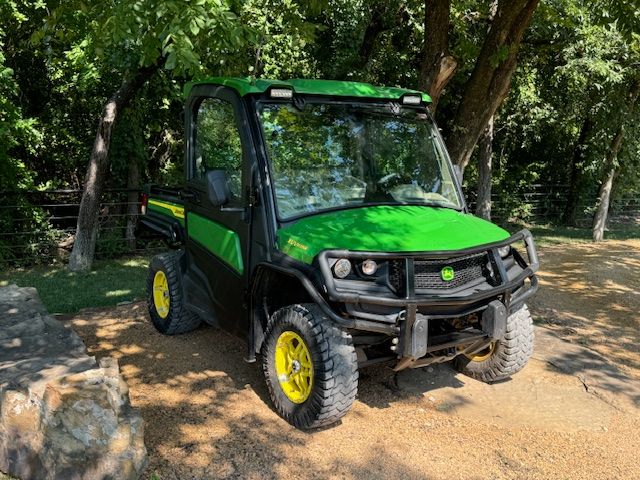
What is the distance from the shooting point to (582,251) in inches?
472

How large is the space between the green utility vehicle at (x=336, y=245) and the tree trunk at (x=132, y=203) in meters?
7.52

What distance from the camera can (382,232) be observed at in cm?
389

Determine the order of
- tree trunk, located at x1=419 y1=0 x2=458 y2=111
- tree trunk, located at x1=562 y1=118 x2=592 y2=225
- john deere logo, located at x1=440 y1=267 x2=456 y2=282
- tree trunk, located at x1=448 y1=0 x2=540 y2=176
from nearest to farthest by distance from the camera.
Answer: john deere logo, located at x1=440 y1=267 x2=456 y2=282 → tree trunk, located at x1=448 y1=0 x2=540 y2=176 → tree trunk, located at x1=419 y1=0 x2=458 y2=111 → tree trunk, located at x1=562 y1=118 x2=592 y2=225

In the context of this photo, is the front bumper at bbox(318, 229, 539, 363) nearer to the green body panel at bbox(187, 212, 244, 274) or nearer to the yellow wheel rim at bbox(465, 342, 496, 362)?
the yellow wheel rim at bbox(465, 342, 496, 362)

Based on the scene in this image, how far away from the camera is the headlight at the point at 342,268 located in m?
3.70

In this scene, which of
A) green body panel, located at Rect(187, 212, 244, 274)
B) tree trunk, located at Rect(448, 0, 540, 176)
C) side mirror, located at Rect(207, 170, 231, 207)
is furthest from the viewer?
tree trunk, located at Rect(448, 0, 540, 176)

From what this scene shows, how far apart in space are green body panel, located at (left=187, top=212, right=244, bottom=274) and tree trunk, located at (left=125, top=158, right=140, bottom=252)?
7.13 metres

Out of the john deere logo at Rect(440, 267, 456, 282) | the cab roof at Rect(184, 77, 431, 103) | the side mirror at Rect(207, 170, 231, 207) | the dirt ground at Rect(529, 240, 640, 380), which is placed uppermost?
the cab roof at Rect(184, 77, 431, 103)

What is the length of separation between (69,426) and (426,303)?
6.71ft

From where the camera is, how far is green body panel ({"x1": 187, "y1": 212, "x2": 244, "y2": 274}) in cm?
447

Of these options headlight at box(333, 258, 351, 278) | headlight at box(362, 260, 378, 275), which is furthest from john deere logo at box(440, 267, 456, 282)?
headlight at box(333, 258, 351, 278)

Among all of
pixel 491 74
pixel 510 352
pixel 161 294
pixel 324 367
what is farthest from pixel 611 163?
pixel 324 367

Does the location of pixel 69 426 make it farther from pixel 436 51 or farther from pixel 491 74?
pixel 491 74

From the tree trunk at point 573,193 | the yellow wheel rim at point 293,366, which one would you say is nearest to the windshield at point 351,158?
the yellow wheel rim at point 293,366
